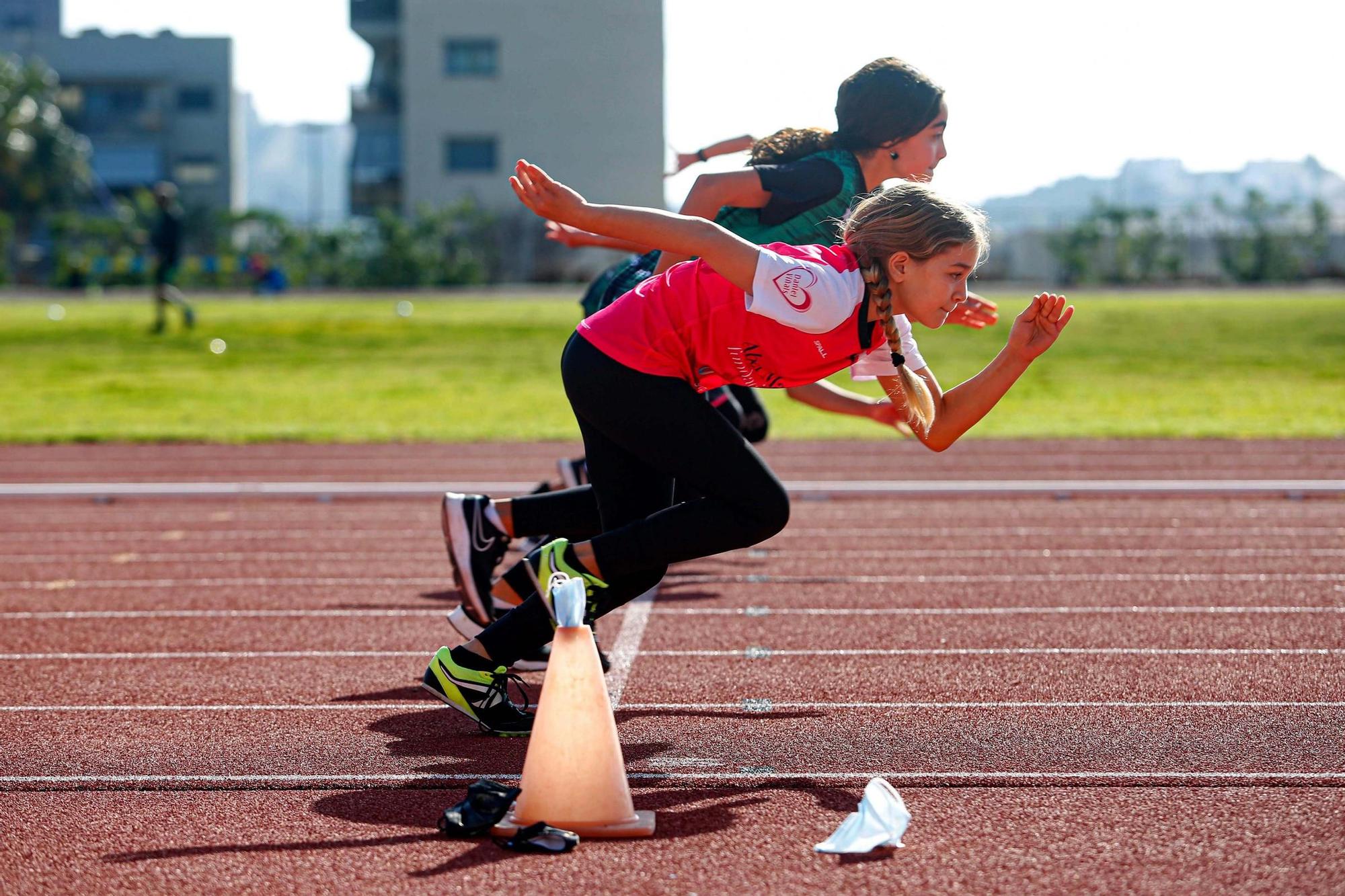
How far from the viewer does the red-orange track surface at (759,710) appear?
3.10 meters

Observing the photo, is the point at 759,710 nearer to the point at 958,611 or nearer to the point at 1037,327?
the point at 1037,327

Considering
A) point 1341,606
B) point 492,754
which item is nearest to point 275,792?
point 492,754

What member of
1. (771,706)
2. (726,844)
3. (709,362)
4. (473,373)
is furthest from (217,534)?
(473,373)

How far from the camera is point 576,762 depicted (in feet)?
10.7

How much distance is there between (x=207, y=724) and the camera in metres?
4.26

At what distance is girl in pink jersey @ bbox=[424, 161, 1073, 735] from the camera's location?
347 cm

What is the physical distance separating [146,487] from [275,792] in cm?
670

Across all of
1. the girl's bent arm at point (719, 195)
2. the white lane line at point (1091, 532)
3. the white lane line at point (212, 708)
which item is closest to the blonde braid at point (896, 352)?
the girl's bent arm at point (719, 195)

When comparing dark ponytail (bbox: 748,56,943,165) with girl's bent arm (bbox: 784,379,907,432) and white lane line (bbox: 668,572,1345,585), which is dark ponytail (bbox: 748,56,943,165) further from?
white lane line (bbox: 668,572,1345,585)

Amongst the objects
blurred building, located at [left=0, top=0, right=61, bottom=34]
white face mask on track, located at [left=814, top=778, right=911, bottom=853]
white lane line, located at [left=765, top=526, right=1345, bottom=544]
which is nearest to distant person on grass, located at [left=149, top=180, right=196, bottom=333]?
white lane line, located at [left=765, top=526, right=1345, bottom=544]

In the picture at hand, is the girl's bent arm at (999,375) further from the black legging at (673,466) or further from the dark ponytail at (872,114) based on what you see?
the dark ponytail at (872,114)

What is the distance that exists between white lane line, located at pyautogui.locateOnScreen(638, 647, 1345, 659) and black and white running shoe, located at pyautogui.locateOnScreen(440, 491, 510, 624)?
0.70 meters

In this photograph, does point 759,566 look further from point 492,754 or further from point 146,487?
point 146,487

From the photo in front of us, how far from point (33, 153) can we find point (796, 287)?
58.3 meters
